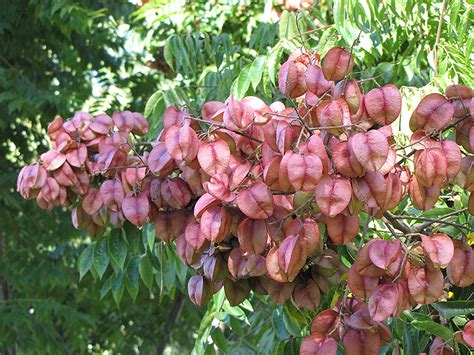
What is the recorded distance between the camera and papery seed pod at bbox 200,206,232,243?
176cm

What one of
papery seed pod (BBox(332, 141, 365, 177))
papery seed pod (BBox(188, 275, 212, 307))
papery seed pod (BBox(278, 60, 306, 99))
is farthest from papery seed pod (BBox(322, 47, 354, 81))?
papery seed pod (BBox(188, 275, 212, 307))

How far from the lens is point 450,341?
1.96 metres

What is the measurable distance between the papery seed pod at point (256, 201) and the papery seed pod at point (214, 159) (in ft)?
0.29

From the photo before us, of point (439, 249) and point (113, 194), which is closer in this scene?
point (439, 249)

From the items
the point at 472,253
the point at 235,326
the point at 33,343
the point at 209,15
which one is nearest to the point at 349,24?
the point at 235,326

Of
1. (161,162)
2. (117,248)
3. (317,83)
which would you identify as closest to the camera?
(317,83)

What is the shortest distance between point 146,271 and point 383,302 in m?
1.36

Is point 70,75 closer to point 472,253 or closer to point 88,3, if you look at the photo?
point 88,3

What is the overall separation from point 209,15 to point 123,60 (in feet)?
5.36

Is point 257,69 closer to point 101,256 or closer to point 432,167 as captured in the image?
point 101,256

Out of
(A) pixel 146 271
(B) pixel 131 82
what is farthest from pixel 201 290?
(B) pixel 131 82

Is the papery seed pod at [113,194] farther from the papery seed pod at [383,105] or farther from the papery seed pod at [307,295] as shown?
the papery seed pod at [383,105]

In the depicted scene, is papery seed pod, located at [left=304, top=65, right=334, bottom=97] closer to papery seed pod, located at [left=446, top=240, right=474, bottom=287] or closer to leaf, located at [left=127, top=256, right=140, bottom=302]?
papery seed pod, located at [left=446, top=240, right=474, bottom=287]

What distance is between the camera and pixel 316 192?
1648 millimetres
